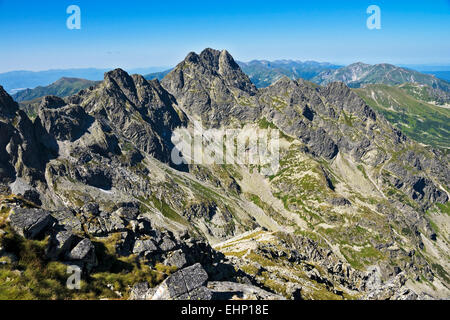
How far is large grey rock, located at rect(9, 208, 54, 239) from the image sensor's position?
85.7ft

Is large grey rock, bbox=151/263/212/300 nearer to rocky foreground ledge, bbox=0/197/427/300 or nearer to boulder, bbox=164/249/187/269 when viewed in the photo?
rocky foreground ledge, bbox=0/197/427/300

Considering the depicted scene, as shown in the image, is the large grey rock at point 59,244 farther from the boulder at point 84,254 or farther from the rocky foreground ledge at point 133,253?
the boulder at point 84,254

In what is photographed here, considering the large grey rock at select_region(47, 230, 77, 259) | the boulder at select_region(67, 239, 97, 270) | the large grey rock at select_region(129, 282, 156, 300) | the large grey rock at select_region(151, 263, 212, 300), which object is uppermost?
the large grey rock at select_region(47, 230, 77, 259)

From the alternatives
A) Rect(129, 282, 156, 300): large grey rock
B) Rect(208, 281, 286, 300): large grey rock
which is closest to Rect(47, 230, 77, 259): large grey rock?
Rect(129, 282, 156, 300): large grey rock

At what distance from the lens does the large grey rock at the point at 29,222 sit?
26125 mm

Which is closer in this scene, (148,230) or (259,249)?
(148,230)

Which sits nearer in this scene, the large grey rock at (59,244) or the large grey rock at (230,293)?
the large grey rock at (59,244)

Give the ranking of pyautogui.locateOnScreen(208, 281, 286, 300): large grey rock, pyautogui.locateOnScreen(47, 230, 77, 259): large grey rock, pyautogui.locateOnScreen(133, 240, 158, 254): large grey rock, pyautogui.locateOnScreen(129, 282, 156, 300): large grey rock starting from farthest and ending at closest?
pyautogui.locateOnScreen(133, 240, 158, 254): large grey rock, pyautogui.locateOnScreen(208, 281, 286, 300): large grey rock, pyautogui.locateOnScreen(47, 230, 77, 259): large grey rock, pyautogui.locateOnScreen(129, 282, 156, 300): large grey rock

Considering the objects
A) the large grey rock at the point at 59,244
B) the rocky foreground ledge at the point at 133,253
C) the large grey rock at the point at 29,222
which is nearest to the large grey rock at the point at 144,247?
the rocky foreground ledge at the point at 133,253

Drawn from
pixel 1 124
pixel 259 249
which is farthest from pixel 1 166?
pixel 259 249

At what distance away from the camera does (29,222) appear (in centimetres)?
2681

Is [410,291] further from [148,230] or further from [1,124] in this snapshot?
[1,124]
